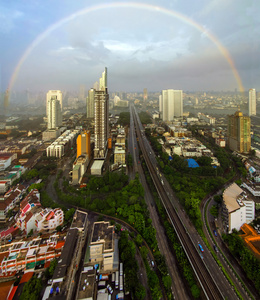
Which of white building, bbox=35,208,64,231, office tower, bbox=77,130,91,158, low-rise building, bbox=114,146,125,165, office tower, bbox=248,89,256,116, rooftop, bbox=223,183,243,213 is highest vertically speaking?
office tower, bbox=248,89,256,116

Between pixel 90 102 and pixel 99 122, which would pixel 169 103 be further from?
pixel 99 122

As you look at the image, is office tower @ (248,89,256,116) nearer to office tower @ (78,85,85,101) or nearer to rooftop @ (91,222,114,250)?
rooftop @ (91,222,114,250)

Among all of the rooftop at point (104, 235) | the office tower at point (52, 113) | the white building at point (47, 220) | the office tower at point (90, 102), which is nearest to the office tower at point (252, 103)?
the office tower at point (90, 102)

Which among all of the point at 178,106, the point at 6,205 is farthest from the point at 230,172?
the point at 178,106

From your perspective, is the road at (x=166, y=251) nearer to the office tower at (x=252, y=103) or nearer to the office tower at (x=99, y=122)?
the office tower at (x=99, y=122)

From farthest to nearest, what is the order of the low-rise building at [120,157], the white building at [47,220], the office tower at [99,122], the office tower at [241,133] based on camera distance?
the office tower at [241,133]
the office tower at [99,122]
the low-rise building at [120,157]
the white building at [47,220]

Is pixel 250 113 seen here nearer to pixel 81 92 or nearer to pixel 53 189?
pixel 53 189

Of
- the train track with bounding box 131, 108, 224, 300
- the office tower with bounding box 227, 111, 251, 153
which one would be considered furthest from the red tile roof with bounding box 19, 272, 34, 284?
the office tower with bounding box 227, 111, 251, 153

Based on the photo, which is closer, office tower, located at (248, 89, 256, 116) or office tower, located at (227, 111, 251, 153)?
office tower, located at (227, 111, 251, 153)
